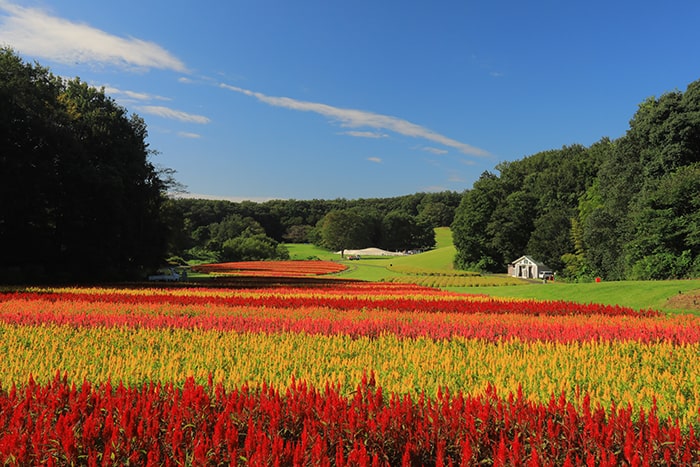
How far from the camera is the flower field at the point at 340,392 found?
3395 millimetres

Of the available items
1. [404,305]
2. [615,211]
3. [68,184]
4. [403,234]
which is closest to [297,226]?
[403,234]

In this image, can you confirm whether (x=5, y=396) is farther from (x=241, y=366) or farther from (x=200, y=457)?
(x=200, y=457)

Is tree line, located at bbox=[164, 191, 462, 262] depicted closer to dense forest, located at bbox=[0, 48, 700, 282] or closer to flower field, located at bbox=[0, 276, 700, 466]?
dense forest, located at bbox=[0, 48, 700, 282]

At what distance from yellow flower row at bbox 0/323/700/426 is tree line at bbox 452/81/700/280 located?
3620 centimetres

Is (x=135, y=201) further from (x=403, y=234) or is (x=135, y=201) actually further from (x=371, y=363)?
(x=403, y=234)

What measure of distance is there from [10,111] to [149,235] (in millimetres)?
13624

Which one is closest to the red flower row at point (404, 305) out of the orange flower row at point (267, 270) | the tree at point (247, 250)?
the orange flower row at point (267, 270)

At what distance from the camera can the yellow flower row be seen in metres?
5.20

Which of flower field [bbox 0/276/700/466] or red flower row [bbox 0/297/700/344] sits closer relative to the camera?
flower field [bbox 0/276/700/466]

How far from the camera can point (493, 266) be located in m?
76.0

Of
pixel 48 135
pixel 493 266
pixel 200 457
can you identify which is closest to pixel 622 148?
pixel 493 266

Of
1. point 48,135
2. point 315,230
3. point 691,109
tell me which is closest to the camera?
point 48,135

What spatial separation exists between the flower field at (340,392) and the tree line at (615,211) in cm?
3425

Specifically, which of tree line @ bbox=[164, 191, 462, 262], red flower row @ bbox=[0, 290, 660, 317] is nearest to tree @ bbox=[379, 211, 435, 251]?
tree line @ bbox=[164, 191, 462, 262]
